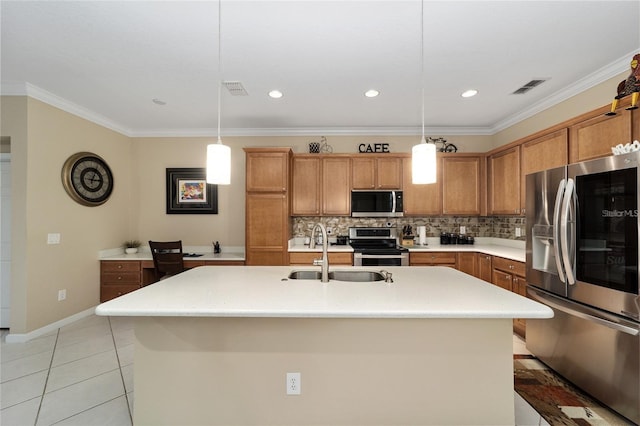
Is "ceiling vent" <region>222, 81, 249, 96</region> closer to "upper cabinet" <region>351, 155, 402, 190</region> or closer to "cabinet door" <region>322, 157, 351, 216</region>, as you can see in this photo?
"cabinet door" <region>322, 157, 351, 216</region>

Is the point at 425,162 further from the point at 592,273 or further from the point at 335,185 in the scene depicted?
the point at 335,185

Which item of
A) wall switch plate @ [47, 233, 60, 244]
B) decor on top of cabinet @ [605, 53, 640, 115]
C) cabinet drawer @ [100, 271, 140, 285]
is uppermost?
decor on top of cabinet @ [605, 53, 640, 115]

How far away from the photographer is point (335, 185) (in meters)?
4.27

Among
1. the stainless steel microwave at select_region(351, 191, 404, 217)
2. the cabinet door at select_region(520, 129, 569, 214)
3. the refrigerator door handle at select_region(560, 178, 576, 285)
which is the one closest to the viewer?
the refrigerator door handle at select_region(560, 178, 576, 285)

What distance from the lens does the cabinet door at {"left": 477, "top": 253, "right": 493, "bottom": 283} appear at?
352 centimetres

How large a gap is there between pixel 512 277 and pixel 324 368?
8.22 ft

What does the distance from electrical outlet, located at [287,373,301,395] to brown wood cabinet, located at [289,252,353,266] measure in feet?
7.22

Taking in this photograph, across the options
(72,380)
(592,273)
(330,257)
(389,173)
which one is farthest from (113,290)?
(592,273)

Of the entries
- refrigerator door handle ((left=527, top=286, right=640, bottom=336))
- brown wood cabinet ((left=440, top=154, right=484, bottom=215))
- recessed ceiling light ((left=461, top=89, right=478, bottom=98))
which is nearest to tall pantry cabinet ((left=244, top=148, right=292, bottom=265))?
recessed ceiling light ((left=461, top=89, right=478, bottom=98))

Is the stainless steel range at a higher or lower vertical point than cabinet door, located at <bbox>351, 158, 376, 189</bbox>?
lower

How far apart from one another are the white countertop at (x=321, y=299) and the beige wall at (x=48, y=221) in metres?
2.40

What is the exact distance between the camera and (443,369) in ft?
5.32

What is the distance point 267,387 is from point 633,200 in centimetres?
251

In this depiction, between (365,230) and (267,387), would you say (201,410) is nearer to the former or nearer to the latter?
(267,387)
